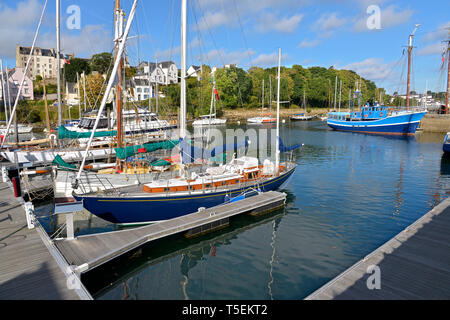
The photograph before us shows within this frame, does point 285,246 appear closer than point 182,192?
Yes

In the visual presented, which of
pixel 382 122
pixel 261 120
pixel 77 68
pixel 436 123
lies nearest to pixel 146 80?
pixel 77 68

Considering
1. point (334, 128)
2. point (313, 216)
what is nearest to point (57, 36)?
point (313, 216)

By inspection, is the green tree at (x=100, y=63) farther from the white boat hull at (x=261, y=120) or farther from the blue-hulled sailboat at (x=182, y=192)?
the blue-hulled sailboat at (x=182, y=192)

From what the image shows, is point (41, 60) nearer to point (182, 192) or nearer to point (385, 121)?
point (385, 121)

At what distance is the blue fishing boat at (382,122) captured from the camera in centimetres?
6631

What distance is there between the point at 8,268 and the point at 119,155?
494 inches

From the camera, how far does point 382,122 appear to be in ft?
230

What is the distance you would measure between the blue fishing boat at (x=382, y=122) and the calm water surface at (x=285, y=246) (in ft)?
146

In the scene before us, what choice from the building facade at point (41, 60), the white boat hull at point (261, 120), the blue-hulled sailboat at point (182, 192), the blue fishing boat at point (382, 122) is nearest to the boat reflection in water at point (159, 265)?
the blue-hulled sailboat at point (182, 192)

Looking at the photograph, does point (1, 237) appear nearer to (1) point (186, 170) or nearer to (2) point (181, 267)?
(2) point (181, 267)

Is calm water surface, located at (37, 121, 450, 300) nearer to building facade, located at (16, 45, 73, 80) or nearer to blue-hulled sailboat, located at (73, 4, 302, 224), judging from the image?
blue-hulled sailboat, located at (73, 4, 302, 224)

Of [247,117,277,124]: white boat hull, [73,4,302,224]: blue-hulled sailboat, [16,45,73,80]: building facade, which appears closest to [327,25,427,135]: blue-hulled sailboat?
[247,117,277,124]: white boat hull

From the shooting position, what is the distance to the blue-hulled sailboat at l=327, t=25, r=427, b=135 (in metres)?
66.4

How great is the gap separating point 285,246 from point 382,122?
66.1m
